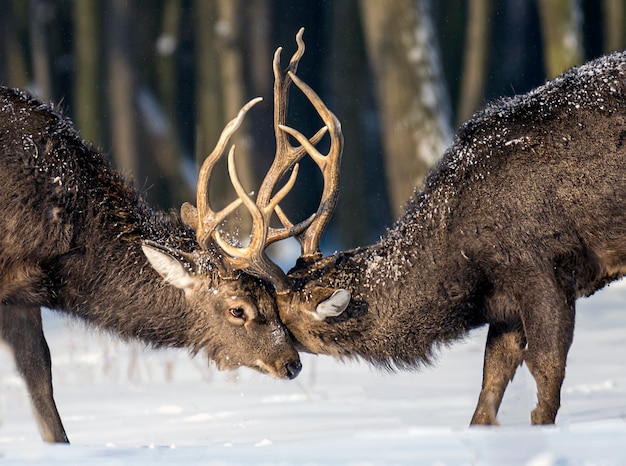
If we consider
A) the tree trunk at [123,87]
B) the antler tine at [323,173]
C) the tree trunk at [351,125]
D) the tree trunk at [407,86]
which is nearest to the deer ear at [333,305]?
the antler tine at [323,173]

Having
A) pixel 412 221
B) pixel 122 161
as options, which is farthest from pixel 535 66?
pixel 412 221

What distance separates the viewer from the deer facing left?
23.8ft

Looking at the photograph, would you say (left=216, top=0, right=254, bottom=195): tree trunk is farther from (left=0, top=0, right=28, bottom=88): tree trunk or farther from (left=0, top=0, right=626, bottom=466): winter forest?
(left=0, top=0, right=28, bottom=88): tree trunk

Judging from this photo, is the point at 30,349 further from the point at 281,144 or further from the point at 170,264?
the point at 281,144

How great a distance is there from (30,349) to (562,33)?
881 cm

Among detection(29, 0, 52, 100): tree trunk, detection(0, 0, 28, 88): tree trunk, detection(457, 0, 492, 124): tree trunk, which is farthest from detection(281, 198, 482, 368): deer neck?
detection(0, 0, 28, 88): tree trunk

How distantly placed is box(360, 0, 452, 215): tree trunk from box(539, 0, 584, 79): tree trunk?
4.44 feet

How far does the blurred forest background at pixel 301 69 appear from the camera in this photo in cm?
1432

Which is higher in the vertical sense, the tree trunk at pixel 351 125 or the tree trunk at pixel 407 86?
the tree trunk at pixel 407 86

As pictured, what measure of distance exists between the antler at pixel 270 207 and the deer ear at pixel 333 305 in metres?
0.27

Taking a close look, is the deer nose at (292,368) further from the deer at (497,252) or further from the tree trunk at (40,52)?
the tree trunk at (40,52)

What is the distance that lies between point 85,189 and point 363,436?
2.62 metres

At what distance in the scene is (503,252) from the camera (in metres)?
7.10

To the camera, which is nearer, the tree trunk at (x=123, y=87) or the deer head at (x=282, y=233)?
the deer head at (x=282, y=233)
